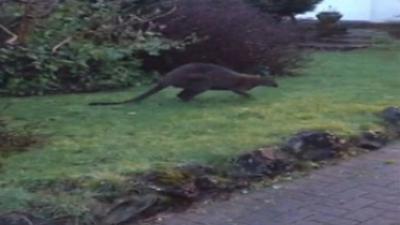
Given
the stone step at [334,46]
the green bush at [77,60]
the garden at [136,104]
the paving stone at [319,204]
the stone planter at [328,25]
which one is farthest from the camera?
the stone planter at [328,25]

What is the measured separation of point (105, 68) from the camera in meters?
12.4

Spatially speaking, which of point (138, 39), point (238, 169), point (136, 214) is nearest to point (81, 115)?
point (138, 39)

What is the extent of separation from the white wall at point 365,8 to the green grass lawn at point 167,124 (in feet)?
26.3

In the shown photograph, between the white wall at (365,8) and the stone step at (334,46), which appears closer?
the stone step at (334,46)

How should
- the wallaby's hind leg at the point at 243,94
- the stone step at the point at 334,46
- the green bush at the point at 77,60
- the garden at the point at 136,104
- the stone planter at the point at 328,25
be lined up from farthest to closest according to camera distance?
the stone planter at the point at 328,25
the stone step at the point at 334,46
the wallaby's hind leg at the point at 243,94
the green bush at the point at 77,60
the garden at the point at 136,104

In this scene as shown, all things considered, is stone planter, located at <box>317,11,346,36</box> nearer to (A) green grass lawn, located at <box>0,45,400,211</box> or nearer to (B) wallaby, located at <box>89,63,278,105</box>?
(A) green grass lawn, located at <box>0,45,400,211</box>

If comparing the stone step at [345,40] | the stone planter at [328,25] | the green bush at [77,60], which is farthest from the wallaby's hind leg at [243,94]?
the stone planter at [328,25]

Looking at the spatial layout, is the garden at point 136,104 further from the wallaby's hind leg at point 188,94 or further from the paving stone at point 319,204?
the paving stone at point 319,204

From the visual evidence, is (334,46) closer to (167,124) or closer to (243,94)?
(243,94)

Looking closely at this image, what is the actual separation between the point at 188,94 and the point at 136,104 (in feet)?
1.79

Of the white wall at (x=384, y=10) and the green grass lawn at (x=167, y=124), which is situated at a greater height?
the green grass lawn at (x=167, y=124)

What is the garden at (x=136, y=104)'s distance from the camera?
679cm

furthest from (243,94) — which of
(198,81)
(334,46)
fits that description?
(334,46)

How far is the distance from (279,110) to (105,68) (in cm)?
318
